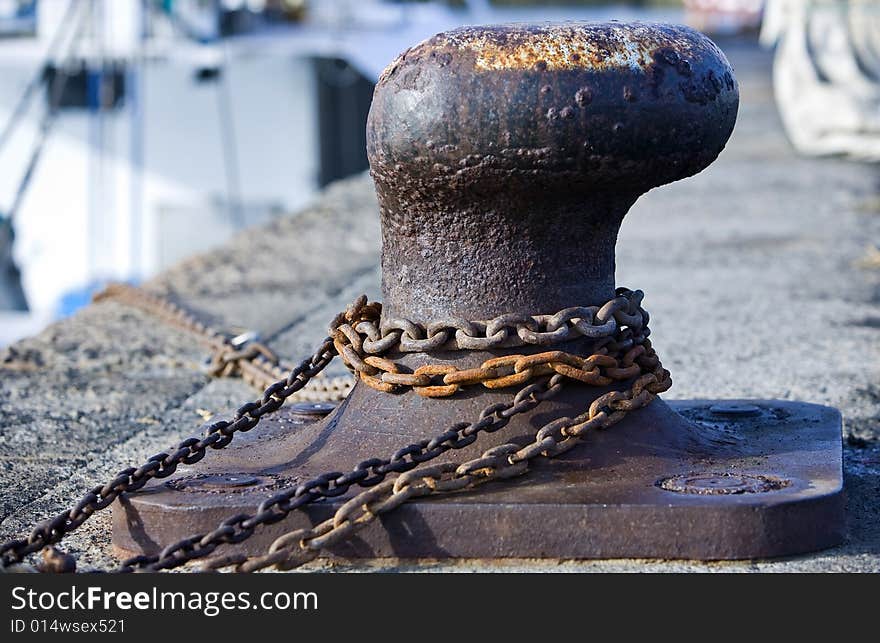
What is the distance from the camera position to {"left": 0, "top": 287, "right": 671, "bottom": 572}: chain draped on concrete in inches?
75.6

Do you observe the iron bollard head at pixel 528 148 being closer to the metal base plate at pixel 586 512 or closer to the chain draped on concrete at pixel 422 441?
the chain draped on concrete at pixel 422 441

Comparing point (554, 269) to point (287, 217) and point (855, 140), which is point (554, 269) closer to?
point (287, 217)

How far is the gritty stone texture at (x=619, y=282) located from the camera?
2.59 m

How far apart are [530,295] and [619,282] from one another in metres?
2.69

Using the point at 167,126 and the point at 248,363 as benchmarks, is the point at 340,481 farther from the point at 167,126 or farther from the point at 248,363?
the point at 167,126

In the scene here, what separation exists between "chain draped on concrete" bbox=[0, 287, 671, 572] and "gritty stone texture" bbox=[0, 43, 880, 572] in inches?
4.9

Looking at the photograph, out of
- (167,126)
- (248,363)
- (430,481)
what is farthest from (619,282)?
(167,126)

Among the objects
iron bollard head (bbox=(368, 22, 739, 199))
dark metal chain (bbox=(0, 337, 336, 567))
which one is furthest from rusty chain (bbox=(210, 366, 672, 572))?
iron bollard head (bbox=(368, 22, 739, 199))

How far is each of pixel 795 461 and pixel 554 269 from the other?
1.74 feet

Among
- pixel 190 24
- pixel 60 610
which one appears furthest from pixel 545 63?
pixel 190 24

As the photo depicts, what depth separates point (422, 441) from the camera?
6.68 ft

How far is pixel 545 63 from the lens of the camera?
6.66 ft

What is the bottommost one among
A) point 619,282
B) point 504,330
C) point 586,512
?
point 619,282

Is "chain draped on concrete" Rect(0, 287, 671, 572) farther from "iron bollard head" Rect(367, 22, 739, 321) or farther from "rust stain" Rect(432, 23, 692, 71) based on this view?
"rust stain" Rect(432, 23, 692, 71)
